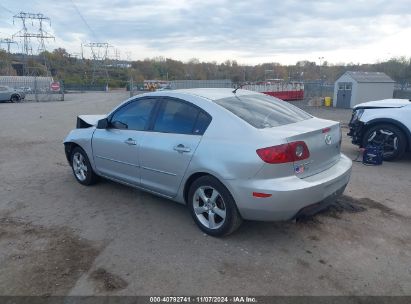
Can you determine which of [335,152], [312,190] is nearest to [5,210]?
[312,190]

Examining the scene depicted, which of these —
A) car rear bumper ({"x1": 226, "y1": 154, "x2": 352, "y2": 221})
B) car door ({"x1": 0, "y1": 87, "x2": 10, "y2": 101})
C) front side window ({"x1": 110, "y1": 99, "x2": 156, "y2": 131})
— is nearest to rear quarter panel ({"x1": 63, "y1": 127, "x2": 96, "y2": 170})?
front side window ({"x1": 110, "y1": 99, "x2": 156, "y2": 131})

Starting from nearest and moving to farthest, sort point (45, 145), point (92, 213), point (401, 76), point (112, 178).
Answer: point (92, 213) → point (112, 178) → point (45, 145) → point (401, 76)

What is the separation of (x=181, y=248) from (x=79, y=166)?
2888 millimetres

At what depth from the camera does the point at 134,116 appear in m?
4.78

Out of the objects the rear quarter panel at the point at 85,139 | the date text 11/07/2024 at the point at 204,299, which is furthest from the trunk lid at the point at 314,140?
the rear quarter panel at the point at 85,139

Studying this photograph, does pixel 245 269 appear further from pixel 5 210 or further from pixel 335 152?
pixel 5 210

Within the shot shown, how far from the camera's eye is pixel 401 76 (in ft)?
127

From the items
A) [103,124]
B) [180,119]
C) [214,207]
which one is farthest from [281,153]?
[103,124]

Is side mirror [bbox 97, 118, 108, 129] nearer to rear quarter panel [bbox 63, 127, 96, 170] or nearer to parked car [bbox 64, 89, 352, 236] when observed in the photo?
parked car [bbox 64, 89, 352, 236]

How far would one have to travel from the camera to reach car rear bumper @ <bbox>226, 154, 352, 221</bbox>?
3398 mm

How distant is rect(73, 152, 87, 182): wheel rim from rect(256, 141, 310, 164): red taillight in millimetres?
3339

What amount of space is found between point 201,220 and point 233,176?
2.61ft

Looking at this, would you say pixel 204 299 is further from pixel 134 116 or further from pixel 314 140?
pixel 134 116

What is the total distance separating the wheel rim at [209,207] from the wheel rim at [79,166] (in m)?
2.49
